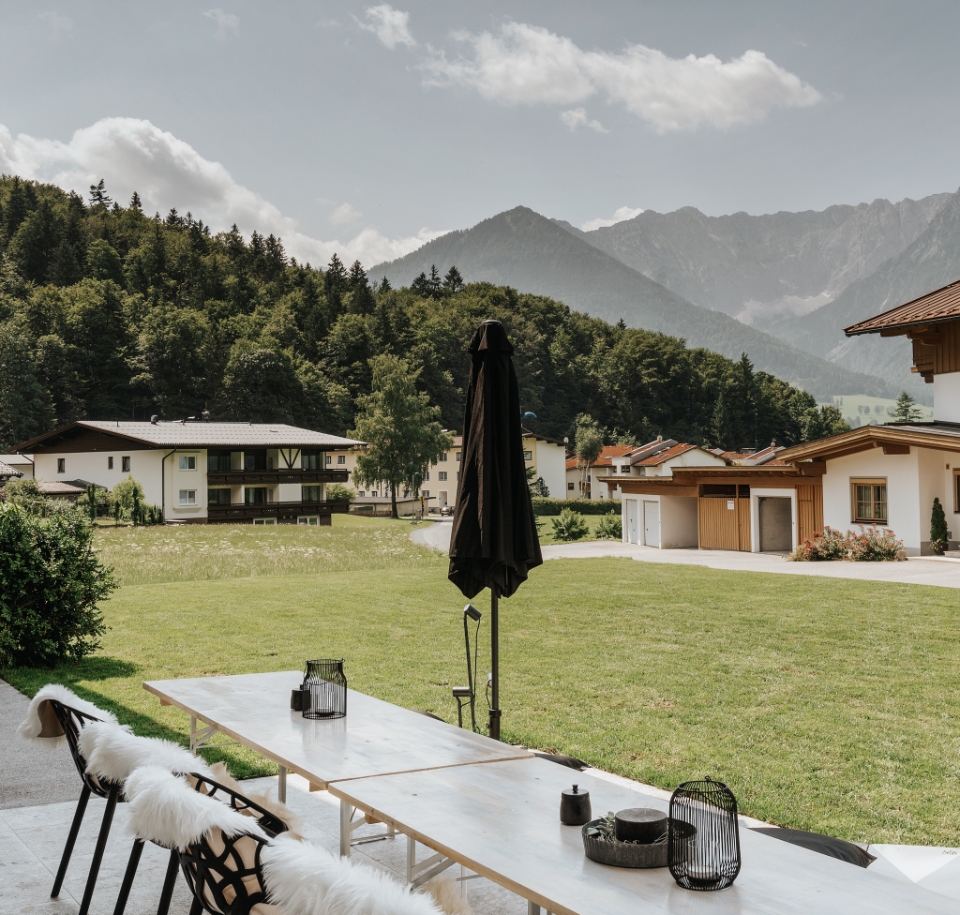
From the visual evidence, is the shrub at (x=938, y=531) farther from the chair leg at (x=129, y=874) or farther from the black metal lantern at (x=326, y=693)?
the chair leg at (x=129, y=874)

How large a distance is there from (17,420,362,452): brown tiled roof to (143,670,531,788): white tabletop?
43.9 m

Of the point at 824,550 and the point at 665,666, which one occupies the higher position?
the point at 824,550

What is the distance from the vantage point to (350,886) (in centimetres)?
181

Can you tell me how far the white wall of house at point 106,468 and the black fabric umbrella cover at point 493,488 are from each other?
4441 centimetres

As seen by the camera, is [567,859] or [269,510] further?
[269,510]

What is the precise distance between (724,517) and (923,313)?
9.09m

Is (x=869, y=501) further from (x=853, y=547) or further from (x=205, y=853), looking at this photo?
(x=205, y=853)

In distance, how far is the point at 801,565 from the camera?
71.6ft

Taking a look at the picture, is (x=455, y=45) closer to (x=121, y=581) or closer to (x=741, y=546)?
(x=741, y=546)

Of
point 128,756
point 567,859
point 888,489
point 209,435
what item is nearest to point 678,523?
point 888,489

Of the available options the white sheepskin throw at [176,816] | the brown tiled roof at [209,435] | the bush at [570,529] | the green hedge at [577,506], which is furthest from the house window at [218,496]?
the white sheepskin throw at [176,816]

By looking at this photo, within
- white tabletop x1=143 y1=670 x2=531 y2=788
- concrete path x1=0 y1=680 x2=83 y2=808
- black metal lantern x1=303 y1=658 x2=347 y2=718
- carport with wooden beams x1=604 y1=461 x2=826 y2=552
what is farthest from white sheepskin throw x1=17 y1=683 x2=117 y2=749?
carport with wooden beams x1=604 y1=461 x2=826 y2=552

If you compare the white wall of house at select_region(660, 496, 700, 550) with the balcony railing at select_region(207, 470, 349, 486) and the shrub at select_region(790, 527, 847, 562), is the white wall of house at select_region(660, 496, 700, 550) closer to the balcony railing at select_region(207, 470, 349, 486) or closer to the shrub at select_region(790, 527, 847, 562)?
the shrub at select_region(790, 527, 847, 562)

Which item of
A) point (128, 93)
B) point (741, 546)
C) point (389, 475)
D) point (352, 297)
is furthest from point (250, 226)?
point (741, 546)
